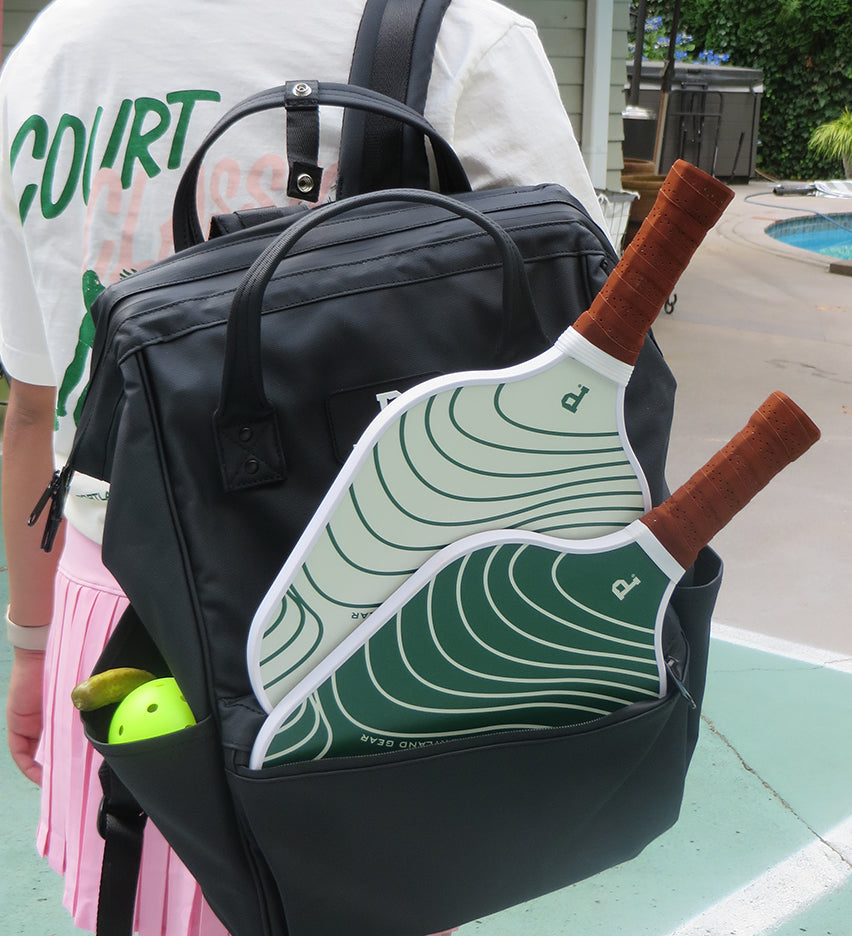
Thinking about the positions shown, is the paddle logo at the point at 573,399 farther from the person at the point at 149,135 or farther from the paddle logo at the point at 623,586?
the person at the point at 149,135

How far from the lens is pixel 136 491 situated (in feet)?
2.66

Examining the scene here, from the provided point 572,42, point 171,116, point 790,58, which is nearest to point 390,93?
point 171,116

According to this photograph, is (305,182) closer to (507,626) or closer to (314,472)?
(314,472)

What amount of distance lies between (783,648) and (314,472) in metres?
2.93

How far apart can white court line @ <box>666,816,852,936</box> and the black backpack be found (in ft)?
4.95

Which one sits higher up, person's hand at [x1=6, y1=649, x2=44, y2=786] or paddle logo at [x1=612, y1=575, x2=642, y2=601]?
paddle logo at [x1=612, y1=575, x2=642, y2=601]

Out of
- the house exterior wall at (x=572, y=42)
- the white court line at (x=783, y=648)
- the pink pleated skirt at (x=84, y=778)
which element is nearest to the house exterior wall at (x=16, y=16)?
the house exterior wall at (x=572, y=42)

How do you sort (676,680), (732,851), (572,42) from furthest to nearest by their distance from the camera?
(572,42) → (732,851) → (676,680)

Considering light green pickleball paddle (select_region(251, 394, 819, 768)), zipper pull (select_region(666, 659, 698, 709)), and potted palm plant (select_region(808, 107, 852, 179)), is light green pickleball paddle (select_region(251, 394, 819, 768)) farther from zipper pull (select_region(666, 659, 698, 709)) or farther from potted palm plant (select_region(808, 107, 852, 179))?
potted palm plant (select_region(808, 107, 852, 179))

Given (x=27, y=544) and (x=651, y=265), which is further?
(x=27, y=544)

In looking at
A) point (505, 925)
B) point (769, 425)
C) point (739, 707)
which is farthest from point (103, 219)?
point (739, 707)

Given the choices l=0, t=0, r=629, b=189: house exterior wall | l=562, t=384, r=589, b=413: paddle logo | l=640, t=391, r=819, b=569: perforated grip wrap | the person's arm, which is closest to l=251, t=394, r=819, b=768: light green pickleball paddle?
l=640, t=391, r=819, b=569: perforated grip wrap

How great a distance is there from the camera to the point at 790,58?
19.9m

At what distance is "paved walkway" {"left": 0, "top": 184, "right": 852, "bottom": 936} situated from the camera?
227 centimetres
